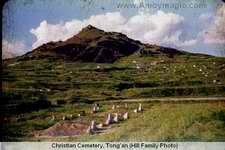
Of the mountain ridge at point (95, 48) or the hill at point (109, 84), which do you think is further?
the mountain ridge at point (95, 48)

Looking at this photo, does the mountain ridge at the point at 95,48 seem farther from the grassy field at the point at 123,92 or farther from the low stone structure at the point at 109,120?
the low stone structure at the point at 109,120

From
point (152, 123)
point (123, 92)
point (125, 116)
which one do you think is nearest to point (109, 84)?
point (123, 92)

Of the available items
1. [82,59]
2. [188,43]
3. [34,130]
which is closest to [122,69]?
[82,59]

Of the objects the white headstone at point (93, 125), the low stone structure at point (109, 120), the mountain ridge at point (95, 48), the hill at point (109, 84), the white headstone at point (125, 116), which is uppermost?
the mountain ridge at point (95, 48)

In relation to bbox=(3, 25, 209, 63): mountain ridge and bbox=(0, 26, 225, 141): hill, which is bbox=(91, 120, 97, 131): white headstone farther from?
bbox=(3, 25, 209, 63): mountain ridge

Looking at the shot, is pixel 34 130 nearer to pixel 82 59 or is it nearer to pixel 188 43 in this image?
pixel 82 59

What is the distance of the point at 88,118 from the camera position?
2492 millimetres

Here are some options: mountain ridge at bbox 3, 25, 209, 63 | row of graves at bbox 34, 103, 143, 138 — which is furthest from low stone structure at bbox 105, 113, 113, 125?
mountain ridge at bbox 3, 25, 209, 63

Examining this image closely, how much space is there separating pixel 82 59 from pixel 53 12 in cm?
32

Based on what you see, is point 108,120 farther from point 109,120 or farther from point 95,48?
point 95,48

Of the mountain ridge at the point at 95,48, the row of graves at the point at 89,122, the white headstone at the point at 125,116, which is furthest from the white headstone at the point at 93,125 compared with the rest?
the mountain ridge at the point at 95,48

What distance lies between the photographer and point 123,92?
2.53m

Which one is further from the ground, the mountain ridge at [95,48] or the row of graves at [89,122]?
the mountain ridge at [95,48]

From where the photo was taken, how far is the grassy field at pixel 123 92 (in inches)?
96.1
